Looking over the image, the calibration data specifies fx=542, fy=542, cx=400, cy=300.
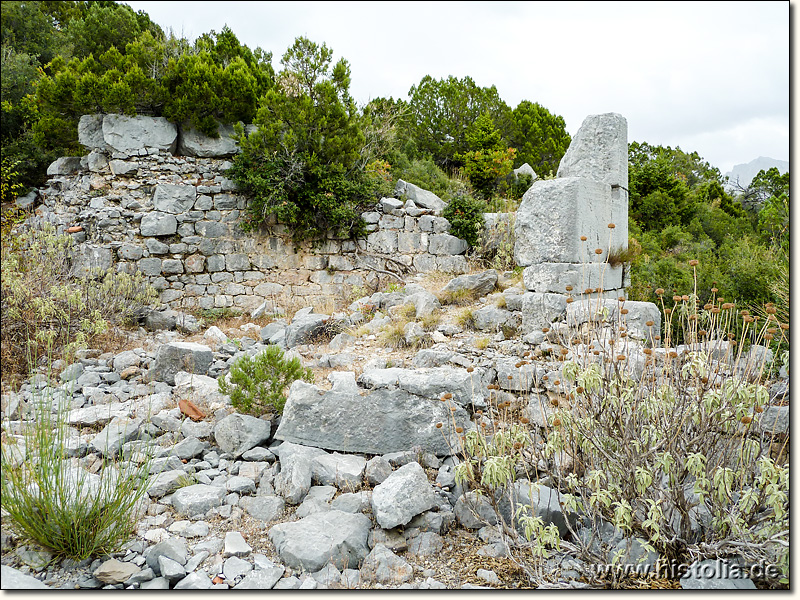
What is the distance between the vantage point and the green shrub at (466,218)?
9.68 meters

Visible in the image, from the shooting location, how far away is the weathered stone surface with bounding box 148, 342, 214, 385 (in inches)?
203

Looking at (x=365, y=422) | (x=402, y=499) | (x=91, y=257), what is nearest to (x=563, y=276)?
(x=365, y=422)

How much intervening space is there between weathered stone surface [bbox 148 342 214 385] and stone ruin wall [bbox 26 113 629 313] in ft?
10.4

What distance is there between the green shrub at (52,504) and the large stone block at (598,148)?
500 cm

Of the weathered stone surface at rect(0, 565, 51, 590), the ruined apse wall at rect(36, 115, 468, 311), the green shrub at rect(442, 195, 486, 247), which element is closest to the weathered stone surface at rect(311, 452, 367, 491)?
the weathered stone surface at rect(0, 565, 51, 590)

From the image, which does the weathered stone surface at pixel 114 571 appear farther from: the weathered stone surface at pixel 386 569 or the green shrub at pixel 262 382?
the green shrub at pixel 262 382

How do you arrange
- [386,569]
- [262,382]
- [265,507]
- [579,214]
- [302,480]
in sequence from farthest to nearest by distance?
[579,214], [262,382], [302,480], [265,507], [386,569]

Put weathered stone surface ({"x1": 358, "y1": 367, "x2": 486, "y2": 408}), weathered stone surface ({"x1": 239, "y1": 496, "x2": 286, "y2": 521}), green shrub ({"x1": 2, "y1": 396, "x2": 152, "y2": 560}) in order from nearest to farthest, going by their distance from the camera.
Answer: green shrub ({"x1": 2, "y1": 396, "x2": 152, "y2": 560})
weathered stone surface ({"x1": 239, "y1": 496, "x2": 286, "y2": 521})
weathered stone surface ({"x1": 358, "y1": 367, "x2": 486, "y2": 408})

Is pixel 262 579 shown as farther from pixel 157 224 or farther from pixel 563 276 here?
pixel 157 224

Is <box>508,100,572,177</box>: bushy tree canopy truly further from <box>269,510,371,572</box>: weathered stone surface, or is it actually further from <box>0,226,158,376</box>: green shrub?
<box>269,510,371,572</box>: weathered stone surface

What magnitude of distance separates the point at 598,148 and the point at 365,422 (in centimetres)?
390

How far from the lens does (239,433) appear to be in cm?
377

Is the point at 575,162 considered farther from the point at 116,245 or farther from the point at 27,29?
the point at 27,29

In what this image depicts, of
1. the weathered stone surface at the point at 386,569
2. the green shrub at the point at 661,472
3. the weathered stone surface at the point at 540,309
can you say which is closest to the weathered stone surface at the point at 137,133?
the weathered stone surface at the point at 540,309
